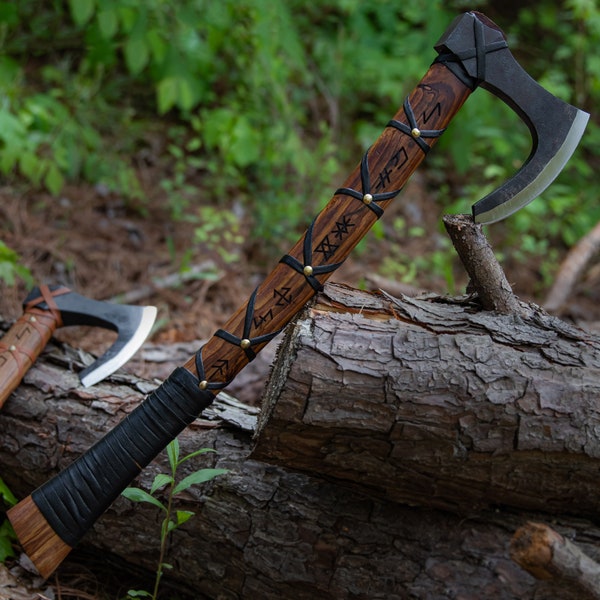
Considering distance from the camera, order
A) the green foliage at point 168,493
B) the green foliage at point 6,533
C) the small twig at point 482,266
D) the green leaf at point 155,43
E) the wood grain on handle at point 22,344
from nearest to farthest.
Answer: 1. the green foliage at point 168,493
2. the small twig at point 482,266
3. the green foliage at point 6,533
4. the wood grain on handle at point 22,344
5. the green leaf at point 155,43

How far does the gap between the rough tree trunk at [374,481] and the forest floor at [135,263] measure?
1.26m

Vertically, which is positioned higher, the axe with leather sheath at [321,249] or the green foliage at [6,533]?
the axe with leather sheath at [321,249]

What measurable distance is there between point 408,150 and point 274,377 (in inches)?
33.7

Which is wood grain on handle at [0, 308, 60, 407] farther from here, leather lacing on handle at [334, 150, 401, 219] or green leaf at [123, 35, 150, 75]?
green leaf at [123, 35, 150, 75]

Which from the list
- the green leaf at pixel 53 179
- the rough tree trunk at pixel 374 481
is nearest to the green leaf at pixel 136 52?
the green leaf at pixel 53 179

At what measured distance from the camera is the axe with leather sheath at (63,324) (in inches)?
97.1

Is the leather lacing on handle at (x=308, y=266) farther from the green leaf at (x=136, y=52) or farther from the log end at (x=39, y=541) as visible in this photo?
the green leaf at (x=136, y=52)

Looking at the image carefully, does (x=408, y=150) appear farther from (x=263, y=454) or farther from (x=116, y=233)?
(x=116, y=233)

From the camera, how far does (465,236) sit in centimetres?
211

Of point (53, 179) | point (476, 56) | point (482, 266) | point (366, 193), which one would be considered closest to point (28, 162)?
point (53, 179)

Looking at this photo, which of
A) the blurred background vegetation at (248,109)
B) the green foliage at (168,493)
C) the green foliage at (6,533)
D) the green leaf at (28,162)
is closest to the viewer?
the green foliage at (168,493)

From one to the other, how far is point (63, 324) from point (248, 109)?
2.85 meters

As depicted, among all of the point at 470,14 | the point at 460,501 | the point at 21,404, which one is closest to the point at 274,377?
the point at 460,501

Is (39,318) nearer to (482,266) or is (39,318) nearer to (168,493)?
(168,493)
